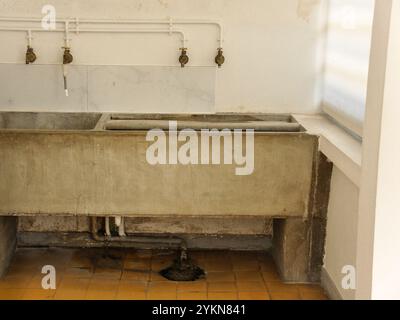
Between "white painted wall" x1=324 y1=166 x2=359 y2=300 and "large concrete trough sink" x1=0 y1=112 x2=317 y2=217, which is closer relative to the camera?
"white painted wall" x1=324 y1=166 x2=359 y2=300

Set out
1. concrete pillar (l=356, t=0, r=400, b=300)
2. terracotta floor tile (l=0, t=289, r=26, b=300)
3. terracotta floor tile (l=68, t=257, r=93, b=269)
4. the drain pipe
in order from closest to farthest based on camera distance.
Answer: concrete pillar (l=356, t=0, r=400, b=300) → terracotta floor tile (l=0, t=289, r=26, b=300) → terracotta floor tile (l=68, t=257, r=93, b=269) → the drain pipe

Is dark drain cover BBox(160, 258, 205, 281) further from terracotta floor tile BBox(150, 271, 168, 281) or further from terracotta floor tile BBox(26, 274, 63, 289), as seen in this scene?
terracotta floor tile BBox(26, 274, 63, 289)

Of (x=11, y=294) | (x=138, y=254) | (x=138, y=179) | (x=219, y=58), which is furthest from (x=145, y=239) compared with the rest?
(x=219, y=58)

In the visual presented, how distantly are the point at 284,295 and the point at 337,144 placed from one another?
0.93 m

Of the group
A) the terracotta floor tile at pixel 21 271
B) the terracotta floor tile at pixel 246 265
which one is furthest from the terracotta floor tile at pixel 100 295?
the terracotta floor tile at pixel 246 265

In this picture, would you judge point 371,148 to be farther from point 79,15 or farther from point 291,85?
point 79,15

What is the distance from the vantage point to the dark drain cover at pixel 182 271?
140 inches

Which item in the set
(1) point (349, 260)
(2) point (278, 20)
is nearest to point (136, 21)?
(2) point (278, 20)

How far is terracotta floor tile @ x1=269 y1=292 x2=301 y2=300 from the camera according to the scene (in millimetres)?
3330

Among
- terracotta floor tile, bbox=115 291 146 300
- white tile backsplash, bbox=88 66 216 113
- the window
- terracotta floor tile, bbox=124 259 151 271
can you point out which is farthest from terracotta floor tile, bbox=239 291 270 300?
white tile backsplash, bbox=88 66 216 113

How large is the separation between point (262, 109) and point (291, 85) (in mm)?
253

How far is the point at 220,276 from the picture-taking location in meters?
3.61

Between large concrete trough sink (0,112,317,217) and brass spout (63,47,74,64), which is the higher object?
brass spout (63,47,74,64)

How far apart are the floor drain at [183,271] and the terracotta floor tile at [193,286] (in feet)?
0.16
